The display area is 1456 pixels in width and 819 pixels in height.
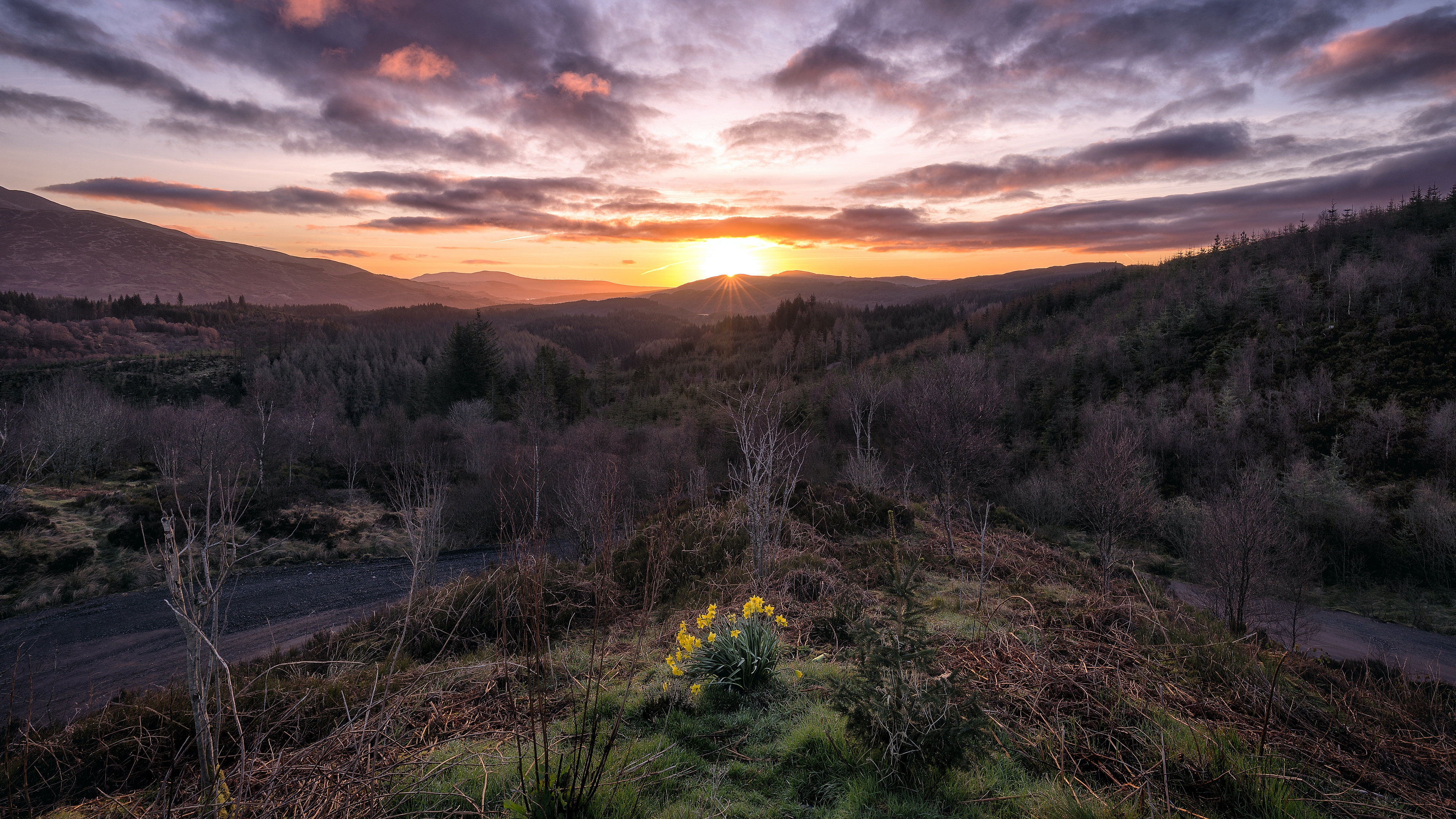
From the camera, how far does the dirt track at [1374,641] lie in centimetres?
1898

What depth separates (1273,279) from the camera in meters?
55.5

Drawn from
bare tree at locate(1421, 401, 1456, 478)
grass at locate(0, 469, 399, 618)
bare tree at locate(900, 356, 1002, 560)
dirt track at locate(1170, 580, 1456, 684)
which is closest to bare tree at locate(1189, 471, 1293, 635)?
dirt track at locate(1170, 580, 1456, 684)

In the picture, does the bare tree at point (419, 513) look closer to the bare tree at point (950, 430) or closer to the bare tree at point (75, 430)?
the bare tree at point (950, 430)

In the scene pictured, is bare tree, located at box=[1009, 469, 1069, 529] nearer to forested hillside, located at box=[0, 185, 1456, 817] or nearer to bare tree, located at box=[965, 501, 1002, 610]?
forested hillside, located at box=[0, 185, 1456, 817]

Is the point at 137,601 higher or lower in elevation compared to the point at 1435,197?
lower

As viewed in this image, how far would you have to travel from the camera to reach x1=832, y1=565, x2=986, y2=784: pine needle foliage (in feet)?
10.2

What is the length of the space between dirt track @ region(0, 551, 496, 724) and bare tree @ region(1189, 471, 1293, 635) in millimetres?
22415

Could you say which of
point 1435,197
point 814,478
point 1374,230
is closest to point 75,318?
point 814,478

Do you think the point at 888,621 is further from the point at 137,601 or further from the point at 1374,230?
the point at 1374,230

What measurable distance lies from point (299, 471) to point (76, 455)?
Result: 970cm

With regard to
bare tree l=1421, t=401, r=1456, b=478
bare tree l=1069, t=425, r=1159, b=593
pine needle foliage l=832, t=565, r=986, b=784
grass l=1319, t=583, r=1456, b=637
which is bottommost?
grass l=1319, t=583, r=1456, b=637

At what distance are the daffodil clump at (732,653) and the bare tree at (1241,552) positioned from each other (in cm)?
1763

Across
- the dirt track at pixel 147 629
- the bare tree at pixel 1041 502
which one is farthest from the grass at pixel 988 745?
the bare tree at pixel 1041 502

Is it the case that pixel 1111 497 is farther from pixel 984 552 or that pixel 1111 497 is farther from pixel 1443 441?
pixel 1443 441
